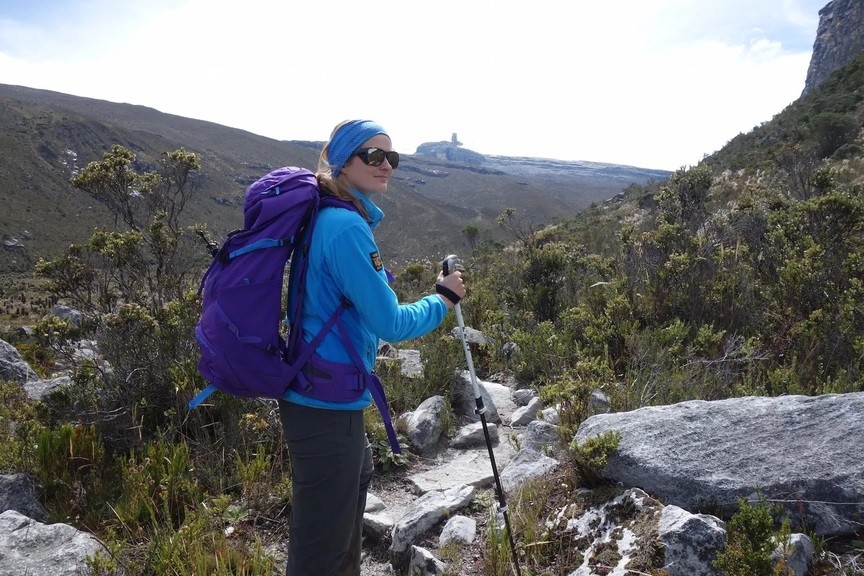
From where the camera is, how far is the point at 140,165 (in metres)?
60.4

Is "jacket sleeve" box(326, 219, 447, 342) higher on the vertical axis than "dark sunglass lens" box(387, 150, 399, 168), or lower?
lower

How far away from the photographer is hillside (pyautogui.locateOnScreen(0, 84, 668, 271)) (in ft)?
169

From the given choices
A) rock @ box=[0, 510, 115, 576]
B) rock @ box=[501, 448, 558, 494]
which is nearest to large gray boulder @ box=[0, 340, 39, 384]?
rock @ box=[0, 510, 115, 576]

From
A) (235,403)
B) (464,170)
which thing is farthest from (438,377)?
(464,170)

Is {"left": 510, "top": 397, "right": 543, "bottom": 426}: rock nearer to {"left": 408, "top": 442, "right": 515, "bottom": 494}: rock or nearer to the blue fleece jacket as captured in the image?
{"left": 408, "top": 442, "right": 515, "bottom": 494}: rock

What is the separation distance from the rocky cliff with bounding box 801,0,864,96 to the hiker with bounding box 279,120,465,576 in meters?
75.9

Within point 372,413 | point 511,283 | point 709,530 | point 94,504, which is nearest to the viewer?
point 709,530

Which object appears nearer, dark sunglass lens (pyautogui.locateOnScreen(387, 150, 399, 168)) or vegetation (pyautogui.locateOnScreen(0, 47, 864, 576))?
dark sunglass lens (pyautogui.locateOnScreen(387, 150, 399, 168))

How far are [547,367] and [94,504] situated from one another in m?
3.92

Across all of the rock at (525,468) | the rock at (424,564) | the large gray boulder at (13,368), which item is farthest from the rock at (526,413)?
the large gray boulder at (13,368)

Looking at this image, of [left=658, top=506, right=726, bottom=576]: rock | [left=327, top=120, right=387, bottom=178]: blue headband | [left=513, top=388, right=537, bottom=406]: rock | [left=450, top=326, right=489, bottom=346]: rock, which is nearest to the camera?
[left=327, top=120, right=387, bottom=178]: blue headband

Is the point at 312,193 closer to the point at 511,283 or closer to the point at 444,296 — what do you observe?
the point at 444,296

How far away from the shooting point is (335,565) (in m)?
1.97

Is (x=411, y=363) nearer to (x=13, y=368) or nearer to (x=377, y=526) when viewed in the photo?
(x=377, y=526)
